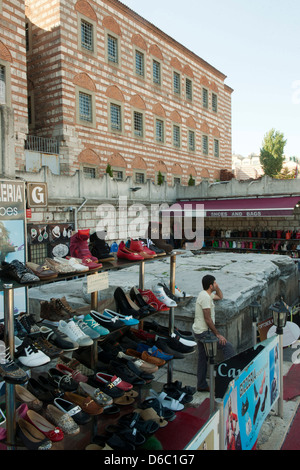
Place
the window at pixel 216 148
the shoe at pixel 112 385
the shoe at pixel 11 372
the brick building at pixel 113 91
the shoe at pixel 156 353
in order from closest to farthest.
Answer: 1. the shoe at pixel 11 372
2. the shoe at pixel 112 385
3. the shoe at pixel 156 353
4. the brick building at pixel 113 91
5. the window at pixel 216 148

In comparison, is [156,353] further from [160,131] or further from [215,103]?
[215,103]

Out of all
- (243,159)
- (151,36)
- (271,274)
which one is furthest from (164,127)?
(243,159)

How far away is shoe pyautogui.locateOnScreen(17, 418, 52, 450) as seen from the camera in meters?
2.70

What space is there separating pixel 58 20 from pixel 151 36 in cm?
802

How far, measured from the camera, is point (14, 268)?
298 centimetres

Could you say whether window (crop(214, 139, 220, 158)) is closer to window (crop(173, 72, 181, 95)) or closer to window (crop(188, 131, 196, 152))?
window (crop(188, 131, 196, 152))

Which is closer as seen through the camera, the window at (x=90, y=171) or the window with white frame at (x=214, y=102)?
the window at (x=90, y=171)

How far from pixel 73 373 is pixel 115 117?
62.0ft

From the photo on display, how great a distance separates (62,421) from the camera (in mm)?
2916

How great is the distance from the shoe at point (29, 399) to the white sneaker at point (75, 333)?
0.63 metres

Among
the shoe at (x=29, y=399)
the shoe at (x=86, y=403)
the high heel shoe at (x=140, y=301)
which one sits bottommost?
the shoe at (x=86, y=403)

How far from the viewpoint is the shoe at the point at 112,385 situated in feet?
11.1

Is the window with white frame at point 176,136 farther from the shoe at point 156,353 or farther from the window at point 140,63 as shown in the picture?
the shoe at point 156,353

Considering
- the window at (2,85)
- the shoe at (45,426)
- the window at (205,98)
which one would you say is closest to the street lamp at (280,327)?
the shoe at (45,426)
